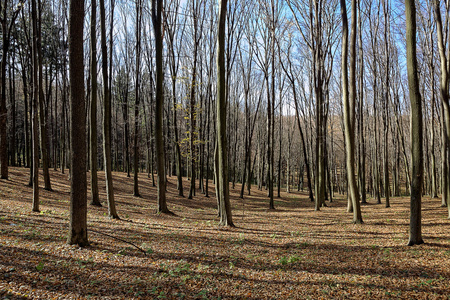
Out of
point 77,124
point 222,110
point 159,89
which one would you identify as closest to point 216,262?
point 77,124

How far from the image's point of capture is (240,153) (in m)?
40.0

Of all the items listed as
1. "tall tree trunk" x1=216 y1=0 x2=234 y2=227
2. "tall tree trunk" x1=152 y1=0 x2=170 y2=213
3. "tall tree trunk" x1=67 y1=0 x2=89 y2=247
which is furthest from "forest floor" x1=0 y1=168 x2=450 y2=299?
"tall tree trunk" x1=152 y1=0 x2=170 y2=213

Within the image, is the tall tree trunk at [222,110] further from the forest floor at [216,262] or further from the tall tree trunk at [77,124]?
the tall tree trunk at [77,124]

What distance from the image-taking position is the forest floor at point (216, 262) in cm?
389

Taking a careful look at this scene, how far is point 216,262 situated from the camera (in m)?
5.23

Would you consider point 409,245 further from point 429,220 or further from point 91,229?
point 91,229

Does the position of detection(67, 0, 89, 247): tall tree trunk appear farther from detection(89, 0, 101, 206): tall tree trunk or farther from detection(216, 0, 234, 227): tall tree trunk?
detection(216, 0, 234, 227): tall tree trunk

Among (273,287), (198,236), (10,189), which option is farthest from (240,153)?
(273,287)

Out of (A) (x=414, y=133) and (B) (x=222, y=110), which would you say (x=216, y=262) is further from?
(A) (x=414, y=133)

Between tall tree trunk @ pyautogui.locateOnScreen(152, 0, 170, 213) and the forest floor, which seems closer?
the forest floor

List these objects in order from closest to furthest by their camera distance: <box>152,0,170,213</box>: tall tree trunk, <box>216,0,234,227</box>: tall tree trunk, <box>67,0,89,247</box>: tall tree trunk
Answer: <box>67,0,89,247</box>: tall tree trunk
<box>216,0,234,227</box>: tall tree trunk
<box>152,0,170,213</box>: tall tree trunk

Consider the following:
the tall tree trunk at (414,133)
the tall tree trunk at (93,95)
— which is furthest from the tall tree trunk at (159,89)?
the tall tree trunk at (414,133)

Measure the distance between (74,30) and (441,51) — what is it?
11.1 m

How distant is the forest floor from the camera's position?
12.8 ft
